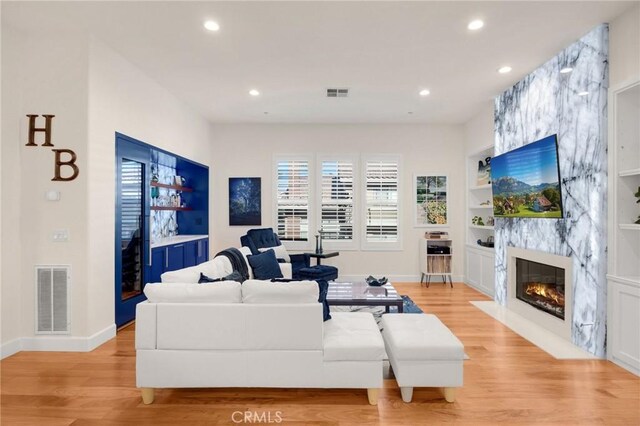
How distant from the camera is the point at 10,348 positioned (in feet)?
11.6

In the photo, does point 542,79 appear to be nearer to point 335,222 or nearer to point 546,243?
point 546,243

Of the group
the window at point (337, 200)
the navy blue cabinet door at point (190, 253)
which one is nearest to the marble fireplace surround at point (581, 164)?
the window at point (337, 200)

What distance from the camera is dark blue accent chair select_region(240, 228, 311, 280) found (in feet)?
18.6

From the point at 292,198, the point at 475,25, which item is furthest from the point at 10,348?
the point at 475,25

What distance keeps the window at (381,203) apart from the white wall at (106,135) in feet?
13.7

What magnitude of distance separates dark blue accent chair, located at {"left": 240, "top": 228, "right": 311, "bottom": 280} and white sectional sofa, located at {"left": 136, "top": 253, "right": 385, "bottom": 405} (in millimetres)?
2897

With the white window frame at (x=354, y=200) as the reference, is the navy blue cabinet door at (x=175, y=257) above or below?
below

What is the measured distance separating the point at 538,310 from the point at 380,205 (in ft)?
11.3

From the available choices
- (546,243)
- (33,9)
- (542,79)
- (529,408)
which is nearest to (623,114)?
(542,79)

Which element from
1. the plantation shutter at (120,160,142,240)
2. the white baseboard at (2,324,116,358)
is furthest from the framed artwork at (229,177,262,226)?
the white baseboard at (2,324,116,358)

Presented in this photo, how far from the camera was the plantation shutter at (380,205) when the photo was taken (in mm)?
7289

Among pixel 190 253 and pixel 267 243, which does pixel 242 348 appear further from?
pixel 190 253

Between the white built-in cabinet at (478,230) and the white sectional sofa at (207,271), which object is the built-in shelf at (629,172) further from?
the white sectional sofa at (207,271)

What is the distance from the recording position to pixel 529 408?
2.60m
